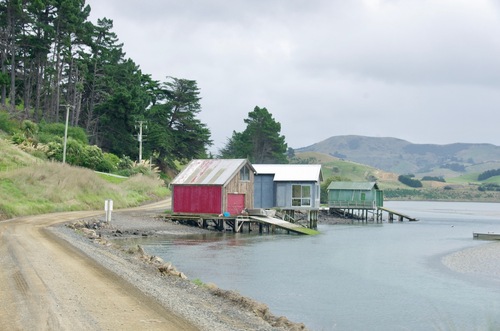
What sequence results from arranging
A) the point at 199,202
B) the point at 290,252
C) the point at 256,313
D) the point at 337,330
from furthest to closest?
1. the point at 199,202
2. the point at 290,252
3. the point at 337,330
4. the point at 256,313

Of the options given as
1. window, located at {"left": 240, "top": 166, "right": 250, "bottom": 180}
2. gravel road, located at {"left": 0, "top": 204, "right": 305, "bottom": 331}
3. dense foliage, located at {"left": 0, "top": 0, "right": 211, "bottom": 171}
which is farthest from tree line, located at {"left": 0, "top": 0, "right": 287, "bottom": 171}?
gravel road, located at {"left": 0, "top": 204, "right": 305, "bottom": 331}

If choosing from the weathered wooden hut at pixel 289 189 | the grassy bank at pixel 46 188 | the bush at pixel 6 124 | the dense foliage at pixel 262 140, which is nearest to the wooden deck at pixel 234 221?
the grassy bank at pixel 46 188

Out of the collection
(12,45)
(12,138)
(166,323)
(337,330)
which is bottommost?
(337,330)

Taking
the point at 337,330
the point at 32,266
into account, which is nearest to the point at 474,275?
the point at 337,330

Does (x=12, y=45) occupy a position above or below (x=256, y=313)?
above

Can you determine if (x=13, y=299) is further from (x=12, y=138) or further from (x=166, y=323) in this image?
(x=12, y=138)

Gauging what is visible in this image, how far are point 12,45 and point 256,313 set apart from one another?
179ft

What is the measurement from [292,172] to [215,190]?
44.3 feet

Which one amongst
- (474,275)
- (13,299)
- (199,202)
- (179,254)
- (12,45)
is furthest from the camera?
(12,45)

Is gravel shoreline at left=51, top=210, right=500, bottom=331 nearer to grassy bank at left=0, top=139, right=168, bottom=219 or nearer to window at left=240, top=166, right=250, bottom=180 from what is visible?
grassy bank at left=0, top=139, right=168, bottom=219

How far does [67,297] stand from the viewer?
41.6 feet

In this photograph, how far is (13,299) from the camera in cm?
1229

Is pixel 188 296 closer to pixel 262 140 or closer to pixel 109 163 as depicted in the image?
pixel 109 163

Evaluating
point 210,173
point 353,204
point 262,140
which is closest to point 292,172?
point 210,173
